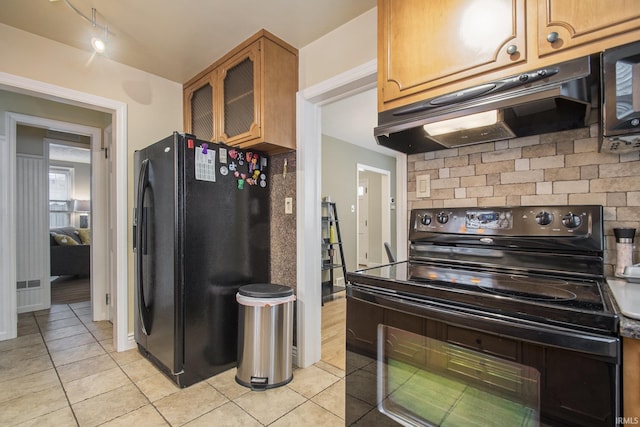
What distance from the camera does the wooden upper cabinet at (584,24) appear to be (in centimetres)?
88

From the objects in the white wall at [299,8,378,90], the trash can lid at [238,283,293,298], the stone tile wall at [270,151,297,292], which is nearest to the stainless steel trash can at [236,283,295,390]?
the trash can lid at [238,283,293,298]

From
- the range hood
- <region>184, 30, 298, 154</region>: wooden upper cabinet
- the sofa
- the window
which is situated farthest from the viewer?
the window

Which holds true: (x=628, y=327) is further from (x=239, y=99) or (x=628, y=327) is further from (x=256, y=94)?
(x=239, y=99)

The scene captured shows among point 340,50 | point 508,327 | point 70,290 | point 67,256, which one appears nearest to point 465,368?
point 508,327

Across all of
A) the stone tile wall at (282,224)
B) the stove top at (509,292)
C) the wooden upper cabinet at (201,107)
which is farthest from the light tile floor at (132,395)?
the wooden upper cabinet at (201,107)

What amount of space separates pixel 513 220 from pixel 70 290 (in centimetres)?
591

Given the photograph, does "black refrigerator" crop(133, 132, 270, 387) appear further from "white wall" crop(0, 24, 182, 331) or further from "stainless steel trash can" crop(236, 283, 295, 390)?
"white wall" crop(0, 24, 182, 331)

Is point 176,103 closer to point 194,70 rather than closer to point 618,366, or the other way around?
point 194,70

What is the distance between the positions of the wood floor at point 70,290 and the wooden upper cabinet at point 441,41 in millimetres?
4812

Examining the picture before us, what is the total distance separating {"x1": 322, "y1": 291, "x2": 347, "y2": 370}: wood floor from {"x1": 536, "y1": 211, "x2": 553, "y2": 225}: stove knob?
5.49ft

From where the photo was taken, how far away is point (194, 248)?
1973mm

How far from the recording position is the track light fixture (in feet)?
6.00

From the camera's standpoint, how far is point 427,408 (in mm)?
1005

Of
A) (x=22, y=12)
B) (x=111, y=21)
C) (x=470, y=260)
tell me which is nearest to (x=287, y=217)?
(x=470, y=260)
